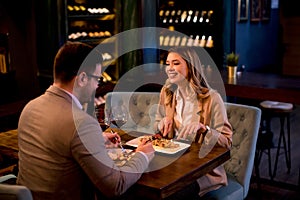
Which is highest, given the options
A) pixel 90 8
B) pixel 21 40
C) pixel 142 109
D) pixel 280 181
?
pixel 90 8

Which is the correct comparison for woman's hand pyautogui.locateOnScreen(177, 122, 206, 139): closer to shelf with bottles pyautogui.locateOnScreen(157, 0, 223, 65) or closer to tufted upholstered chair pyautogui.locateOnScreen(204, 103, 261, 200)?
tufted upholstered chair pyautogui.locateOnScreen(204, 103, 261, 200)

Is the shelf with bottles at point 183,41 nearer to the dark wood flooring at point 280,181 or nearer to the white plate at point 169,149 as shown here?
the dark wood flooring at point 280,181

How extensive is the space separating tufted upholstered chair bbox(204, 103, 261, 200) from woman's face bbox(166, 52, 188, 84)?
1.73ft

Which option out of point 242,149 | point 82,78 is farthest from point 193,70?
point 82,78

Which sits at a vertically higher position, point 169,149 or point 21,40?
point 21,40

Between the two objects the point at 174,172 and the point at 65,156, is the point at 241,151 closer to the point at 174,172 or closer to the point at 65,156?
the point at 174,172

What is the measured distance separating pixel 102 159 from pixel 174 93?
1065 millimetres

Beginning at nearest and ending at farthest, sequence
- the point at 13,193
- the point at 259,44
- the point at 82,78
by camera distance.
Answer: the point at 13,193
the point at 82,78
the point at 259,44

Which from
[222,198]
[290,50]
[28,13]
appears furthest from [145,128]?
[290,50]

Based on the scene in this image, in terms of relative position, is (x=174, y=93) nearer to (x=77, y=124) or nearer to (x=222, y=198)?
(x=222, y=198)

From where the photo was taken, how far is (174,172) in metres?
2.01

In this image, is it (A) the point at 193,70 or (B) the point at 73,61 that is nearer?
(B) the point at 73,61

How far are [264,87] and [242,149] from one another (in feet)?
4.39

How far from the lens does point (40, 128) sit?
1.88 meters
